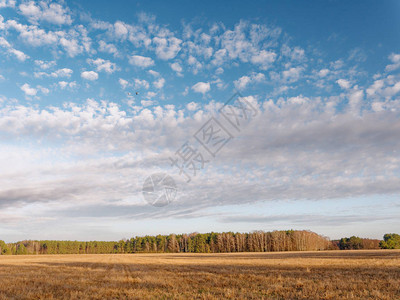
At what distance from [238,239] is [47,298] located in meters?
Result: 141

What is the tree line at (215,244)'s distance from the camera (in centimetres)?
13750

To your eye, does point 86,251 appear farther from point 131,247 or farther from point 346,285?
point 346,285

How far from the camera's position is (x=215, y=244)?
482 feet

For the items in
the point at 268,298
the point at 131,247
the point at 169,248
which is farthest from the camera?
the point at 131,247

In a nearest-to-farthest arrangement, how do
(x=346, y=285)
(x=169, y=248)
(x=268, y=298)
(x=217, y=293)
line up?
(x=268, y=298) → (x=217, y=293) → (x=346, y=285) → (x=169, y=248)

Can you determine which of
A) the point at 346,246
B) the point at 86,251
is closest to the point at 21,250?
the point at 86,251

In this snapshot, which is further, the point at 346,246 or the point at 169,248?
the point at 169,248

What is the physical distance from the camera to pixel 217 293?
12.3m

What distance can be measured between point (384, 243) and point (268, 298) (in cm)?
15107

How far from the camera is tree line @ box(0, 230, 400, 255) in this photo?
451ft

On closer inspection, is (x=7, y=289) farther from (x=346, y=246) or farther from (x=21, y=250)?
(x=21, y=250)

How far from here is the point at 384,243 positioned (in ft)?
432

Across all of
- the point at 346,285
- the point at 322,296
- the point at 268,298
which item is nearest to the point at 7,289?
the point at 268,298

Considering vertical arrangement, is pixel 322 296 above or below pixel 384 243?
above
